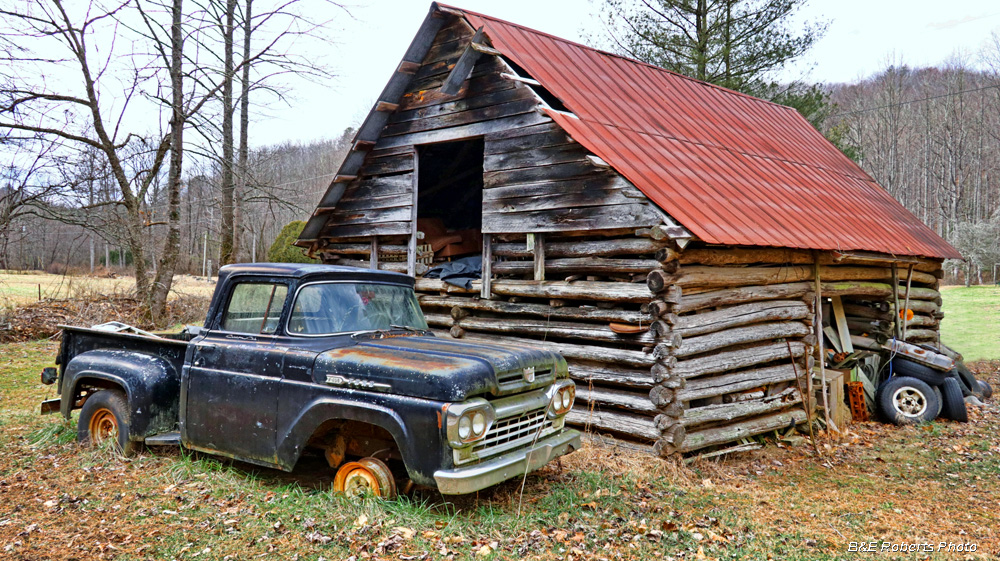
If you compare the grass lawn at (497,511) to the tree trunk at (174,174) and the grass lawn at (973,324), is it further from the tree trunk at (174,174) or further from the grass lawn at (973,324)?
the grass lawn at (973,324)

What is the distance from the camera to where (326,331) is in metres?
5.71

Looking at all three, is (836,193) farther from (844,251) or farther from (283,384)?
(283,384)

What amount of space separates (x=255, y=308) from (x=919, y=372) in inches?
422

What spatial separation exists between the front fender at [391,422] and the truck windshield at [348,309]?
758 mm

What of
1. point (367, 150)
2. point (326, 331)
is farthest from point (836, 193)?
point (326, 331)

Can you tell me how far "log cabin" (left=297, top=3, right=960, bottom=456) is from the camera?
8.05 metres

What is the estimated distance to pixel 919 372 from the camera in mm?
11094

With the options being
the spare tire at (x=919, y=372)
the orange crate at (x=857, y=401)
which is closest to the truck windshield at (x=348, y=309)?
the orange crate at (x=857, y=401)

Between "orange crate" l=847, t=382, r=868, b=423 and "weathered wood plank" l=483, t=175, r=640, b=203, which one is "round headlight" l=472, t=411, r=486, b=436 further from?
"orange crate" l=847, t=382, r=868, b=423

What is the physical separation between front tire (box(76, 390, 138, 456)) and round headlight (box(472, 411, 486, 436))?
3789mm

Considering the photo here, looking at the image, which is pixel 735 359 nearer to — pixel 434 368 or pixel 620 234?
pixel 620 234

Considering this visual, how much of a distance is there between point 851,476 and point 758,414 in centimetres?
153

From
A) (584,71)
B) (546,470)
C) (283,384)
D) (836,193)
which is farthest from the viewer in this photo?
(836,193)

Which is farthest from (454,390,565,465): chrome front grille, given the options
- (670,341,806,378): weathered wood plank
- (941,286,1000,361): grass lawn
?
(941,286,1000,361): grass lawn
